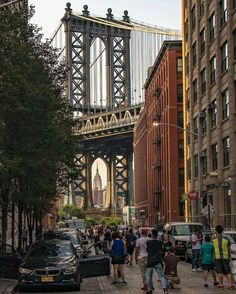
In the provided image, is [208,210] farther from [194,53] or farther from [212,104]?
[194,53]

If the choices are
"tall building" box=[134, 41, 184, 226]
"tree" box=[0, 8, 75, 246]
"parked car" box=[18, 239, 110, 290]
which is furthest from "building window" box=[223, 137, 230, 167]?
"parked car" box=[18, 239, 110, 290]

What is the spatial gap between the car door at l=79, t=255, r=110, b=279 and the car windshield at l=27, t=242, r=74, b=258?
109 cm

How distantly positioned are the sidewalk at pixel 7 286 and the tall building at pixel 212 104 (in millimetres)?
18677

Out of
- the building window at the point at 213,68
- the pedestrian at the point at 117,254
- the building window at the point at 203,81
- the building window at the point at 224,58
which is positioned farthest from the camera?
the building window at the point at 203,81

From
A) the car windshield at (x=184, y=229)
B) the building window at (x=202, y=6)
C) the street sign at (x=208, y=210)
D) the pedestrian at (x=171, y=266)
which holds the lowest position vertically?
the pedestrian at (x=171, y=266)

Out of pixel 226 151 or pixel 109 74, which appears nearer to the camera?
pixel 226 151

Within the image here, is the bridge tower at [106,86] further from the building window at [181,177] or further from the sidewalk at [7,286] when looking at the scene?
the sidewalk at [7,286]

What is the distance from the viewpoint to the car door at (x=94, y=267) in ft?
61.8

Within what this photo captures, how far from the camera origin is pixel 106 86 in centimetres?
17075

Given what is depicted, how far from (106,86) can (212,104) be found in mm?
123920

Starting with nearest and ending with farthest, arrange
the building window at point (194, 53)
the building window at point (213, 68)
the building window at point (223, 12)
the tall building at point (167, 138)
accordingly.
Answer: the building window at point (223, 12), the building window at point (213, 68), the building window at point (194, 53), the tall building at point (167, 138)

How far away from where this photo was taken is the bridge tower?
166000 mm

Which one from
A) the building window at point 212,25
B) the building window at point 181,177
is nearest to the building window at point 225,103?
the building window at point 212,25

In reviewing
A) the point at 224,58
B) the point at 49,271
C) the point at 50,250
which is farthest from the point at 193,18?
the point at 49,271
